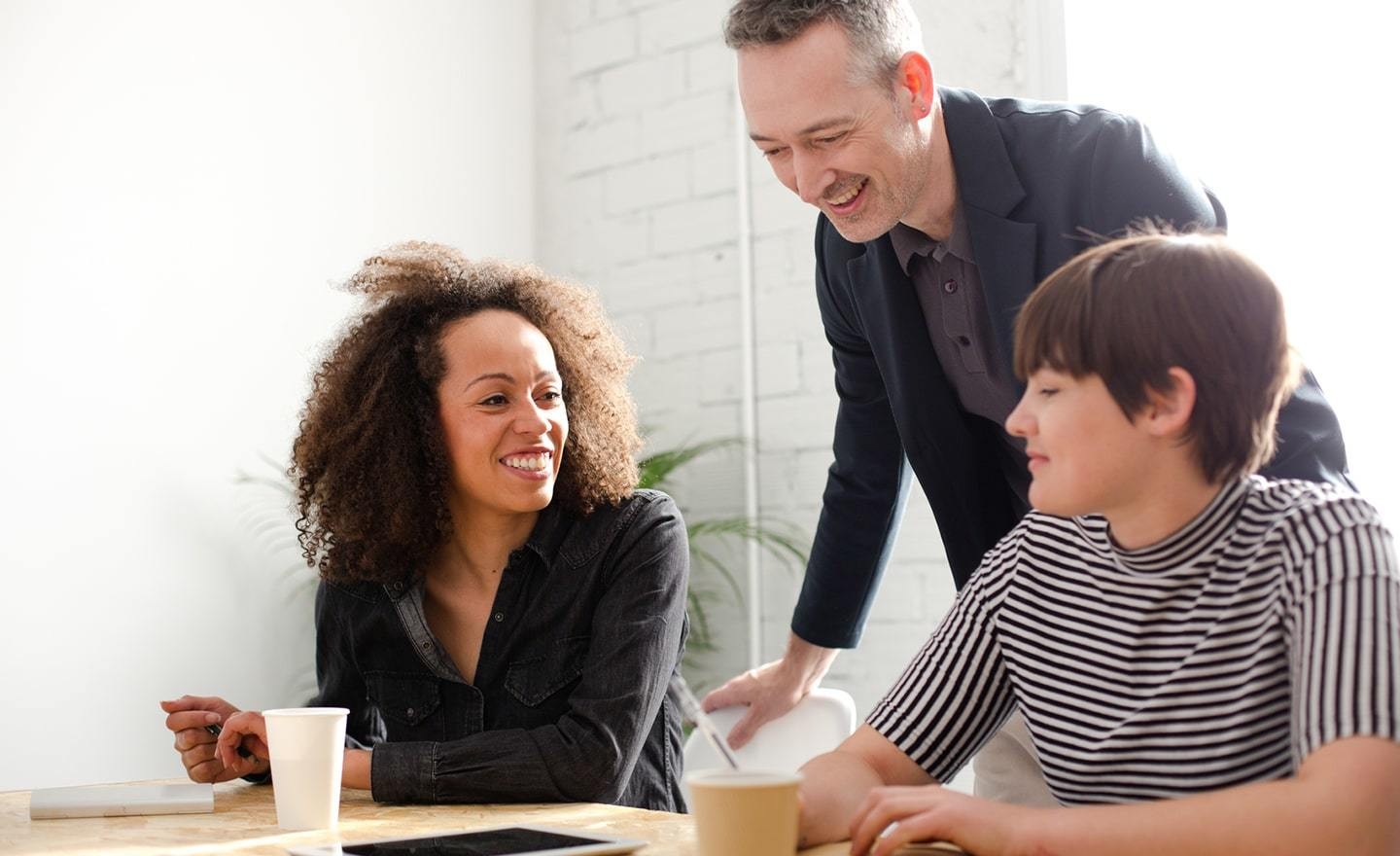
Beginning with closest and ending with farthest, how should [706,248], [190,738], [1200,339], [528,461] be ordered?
[1200,339] → [190,738] → [528,461] → [706,248]

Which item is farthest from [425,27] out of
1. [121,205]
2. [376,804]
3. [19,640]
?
[376,804]

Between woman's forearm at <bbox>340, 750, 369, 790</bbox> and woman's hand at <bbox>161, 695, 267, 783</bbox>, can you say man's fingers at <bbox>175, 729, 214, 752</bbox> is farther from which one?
woman's forearm at <bbox>340, 750, 369, 790</bbox>

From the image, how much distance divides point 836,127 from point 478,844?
0.94m

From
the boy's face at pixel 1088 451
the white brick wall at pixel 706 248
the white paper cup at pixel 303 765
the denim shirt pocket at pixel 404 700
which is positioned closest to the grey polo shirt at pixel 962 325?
the boy's face at pixel 1088 451

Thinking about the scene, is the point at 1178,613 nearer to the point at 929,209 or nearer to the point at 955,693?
the point at 955,693

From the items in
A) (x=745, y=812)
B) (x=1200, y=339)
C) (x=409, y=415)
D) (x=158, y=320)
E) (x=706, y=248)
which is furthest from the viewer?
(x=706, y=248)

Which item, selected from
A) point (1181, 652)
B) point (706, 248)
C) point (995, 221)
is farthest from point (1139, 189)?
point (706, 248)

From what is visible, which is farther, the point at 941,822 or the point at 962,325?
the point at 962,325

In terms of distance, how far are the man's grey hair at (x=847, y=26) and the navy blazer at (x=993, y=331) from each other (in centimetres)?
12

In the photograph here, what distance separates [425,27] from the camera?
3.72 m

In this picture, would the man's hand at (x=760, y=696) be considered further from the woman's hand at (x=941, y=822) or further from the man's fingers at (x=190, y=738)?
the woman's hand at (x=941, y=822)

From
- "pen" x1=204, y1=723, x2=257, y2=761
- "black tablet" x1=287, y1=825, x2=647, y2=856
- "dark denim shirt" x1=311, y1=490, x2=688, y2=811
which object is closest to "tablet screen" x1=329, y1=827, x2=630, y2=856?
"black tablet" x1=287, y1=825, x2=647, y2=856

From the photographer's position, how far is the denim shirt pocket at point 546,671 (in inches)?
69.2

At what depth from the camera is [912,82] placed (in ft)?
5.66
